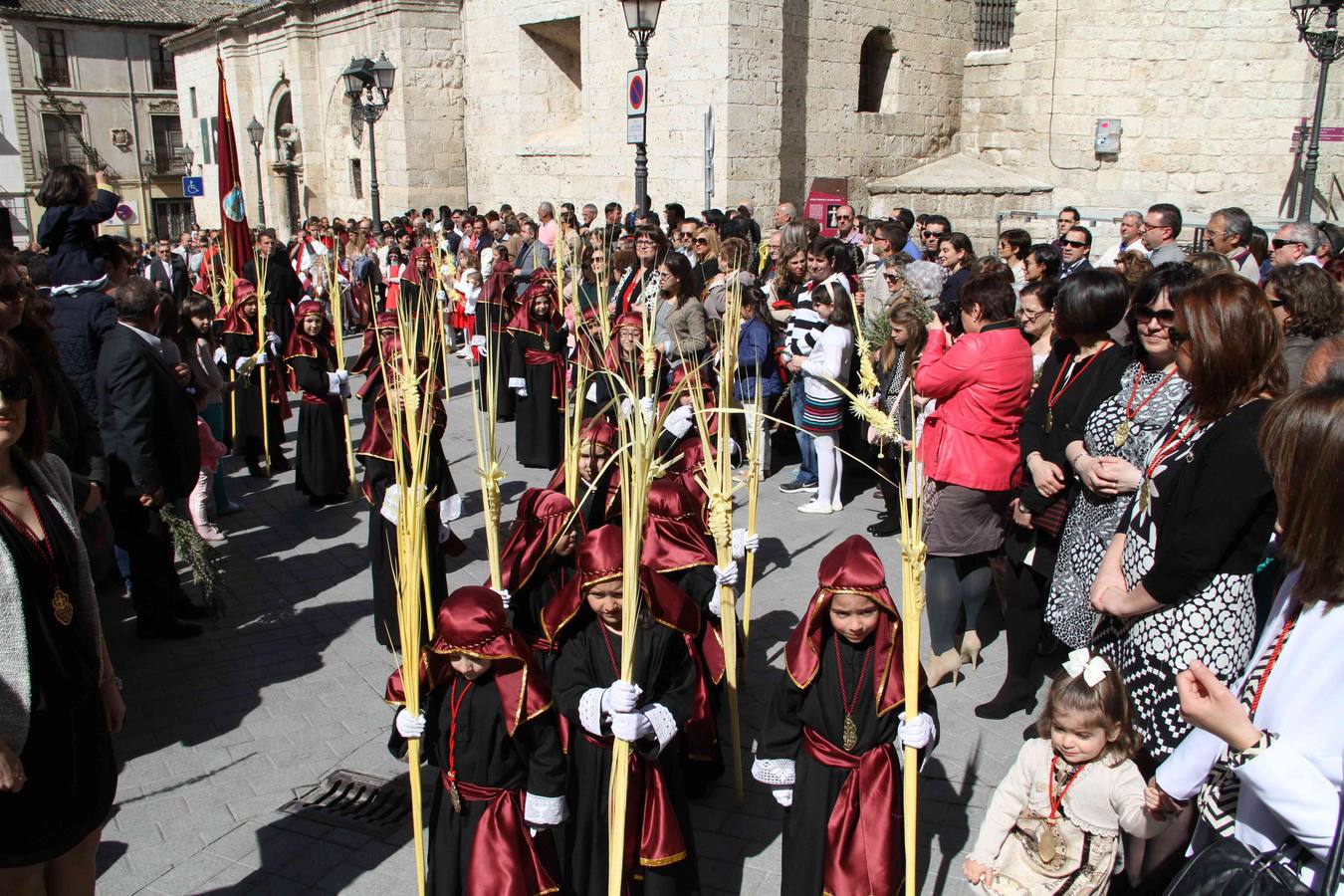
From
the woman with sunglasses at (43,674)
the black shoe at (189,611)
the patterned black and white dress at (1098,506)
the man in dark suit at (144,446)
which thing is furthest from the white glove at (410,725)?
the black shoe at (189,611)

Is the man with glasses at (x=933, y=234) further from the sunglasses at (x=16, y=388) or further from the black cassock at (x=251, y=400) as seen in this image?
the sunglasses at (x=16, y=388)

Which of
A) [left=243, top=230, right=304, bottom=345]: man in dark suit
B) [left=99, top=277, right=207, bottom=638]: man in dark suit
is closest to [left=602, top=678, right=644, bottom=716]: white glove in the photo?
[left=99, top=277, right=207, bottom=638]: man in dark suit

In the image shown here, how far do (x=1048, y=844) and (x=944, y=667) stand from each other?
1938 millimetres

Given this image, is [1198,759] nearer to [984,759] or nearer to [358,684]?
[984,759]

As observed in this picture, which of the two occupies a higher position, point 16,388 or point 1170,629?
point 16,388

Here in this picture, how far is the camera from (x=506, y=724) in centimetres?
315

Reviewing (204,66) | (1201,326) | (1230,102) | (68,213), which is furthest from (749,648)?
(204,66)

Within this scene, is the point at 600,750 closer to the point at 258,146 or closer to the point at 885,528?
the point at 885,528

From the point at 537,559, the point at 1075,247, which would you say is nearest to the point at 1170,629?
the point at 537,559

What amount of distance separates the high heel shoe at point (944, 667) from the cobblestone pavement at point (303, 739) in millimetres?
64

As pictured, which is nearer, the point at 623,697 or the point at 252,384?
the point at 623,697

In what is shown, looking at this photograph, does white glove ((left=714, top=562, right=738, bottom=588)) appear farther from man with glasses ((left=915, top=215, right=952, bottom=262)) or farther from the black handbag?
man with glasses ((left=915, top=215, right=952, bottom=262))

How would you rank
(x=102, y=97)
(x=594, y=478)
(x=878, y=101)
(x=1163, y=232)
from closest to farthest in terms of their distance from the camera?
(x=594, y=478)
(x=1163, y=232)
(x=878, y=101)
(x=102, y=97)

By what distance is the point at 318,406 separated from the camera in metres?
8.07
